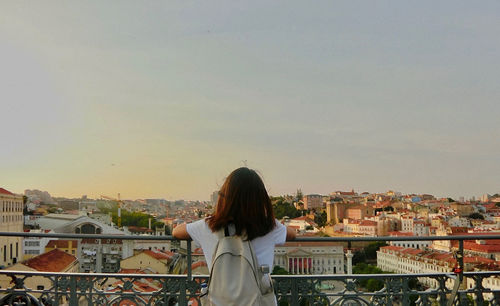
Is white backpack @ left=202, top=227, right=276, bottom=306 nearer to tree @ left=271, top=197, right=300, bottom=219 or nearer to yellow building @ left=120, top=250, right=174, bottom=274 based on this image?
yellow building @ left=120, top=250, right=174, bottom=274

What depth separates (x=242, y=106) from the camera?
6384 cm

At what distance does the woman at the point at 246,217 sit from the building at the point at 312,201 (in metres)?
111

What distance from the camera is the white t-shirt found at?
177cm

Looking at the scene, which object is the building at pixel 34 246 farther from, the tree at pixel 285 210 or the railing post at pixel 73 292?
the tree at pixel 285 210

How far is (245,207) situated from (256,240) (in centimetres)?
13

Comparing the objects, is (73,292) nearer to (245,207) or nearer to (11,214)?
(245,207)

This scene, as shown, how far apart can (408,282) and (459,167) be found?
7849cm

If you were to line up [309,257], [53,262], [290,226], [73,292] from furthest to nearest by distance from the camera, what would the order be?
1. [53,262]
2. [309,257]
3. [73,292]
4. [290,226]

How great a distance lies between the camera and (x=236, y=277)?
172 centimetres

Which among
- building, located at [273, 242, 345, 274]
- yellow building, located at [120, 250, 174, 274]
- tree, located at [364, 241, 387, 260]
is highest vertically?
building, located at [273, 242, 345, 274]

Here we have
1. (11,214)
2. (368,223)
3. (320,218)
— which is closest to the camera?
(11,214)

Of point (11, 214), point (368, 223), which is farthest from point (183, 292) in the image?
point (368, 223)

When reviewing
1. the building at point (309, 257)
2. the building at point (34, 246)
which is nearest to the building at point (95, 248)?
the building at point (34, 246)

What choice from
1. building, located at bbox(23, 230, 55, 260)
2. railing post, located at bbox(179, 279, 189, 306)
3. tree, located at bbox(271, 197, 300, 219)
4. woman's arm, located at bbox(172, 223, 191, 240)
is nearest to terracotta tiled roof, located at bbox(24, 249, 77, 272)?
building, located at bbox(23, 230, 55, 260)
